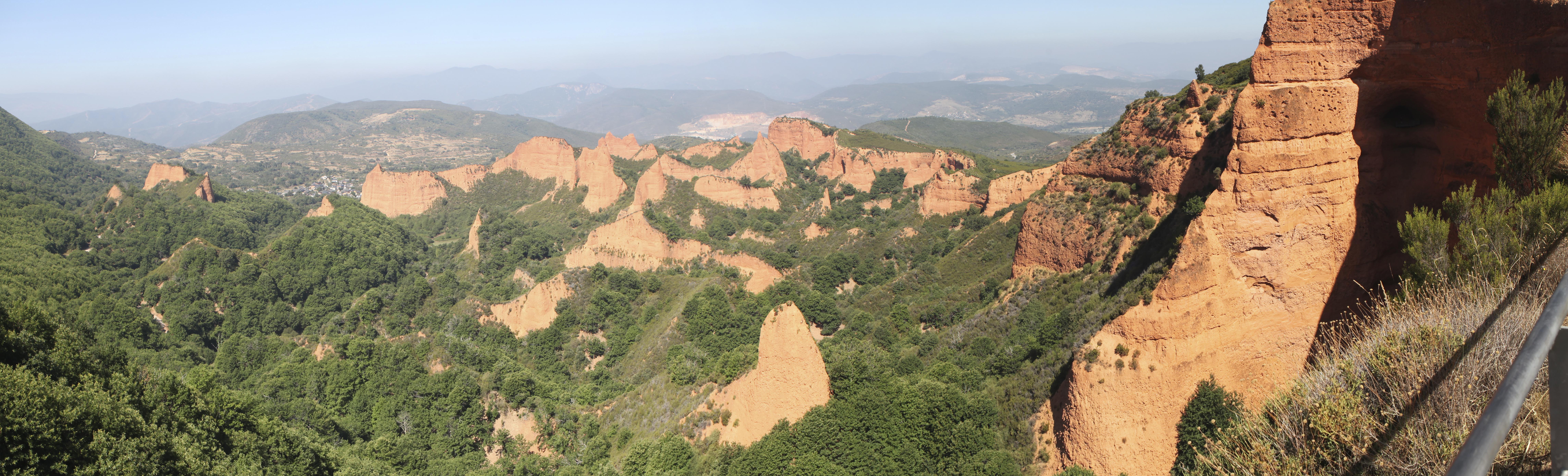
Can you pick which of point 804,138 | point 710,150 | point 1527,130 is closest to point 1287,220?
point 1527,130

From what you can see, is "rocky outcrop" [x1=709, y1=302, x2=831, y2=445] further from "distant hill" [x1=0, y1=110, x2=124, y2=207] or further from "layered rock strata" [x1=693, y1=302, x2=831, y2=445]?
"distant hill" [x1=0, y1=110, x2=124, y2=207]

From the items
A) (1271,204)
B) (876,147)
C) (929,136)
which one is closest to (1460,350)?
(1271,204)

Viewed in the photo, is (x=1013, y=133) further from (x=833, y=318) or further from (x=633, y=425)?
(x=633, y=425)

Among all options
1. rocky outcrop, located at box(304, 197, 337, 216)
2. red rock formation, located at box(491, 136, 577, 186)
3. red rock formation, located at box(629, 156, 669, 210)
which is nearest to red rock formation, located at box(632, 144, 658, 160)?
red rock formation, located at box(491, 136, 577, 186)

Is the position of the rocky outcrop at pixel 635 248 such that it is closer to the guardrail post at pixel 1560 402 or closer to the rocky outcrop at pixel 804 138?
the rocky outcrop at pixel 804 138

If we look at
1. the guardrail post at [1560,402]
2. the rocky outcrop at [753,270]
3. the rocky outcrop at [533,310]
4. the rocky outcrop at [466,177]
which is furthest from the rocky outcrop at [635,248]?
the guardrail post at [1560,402]
